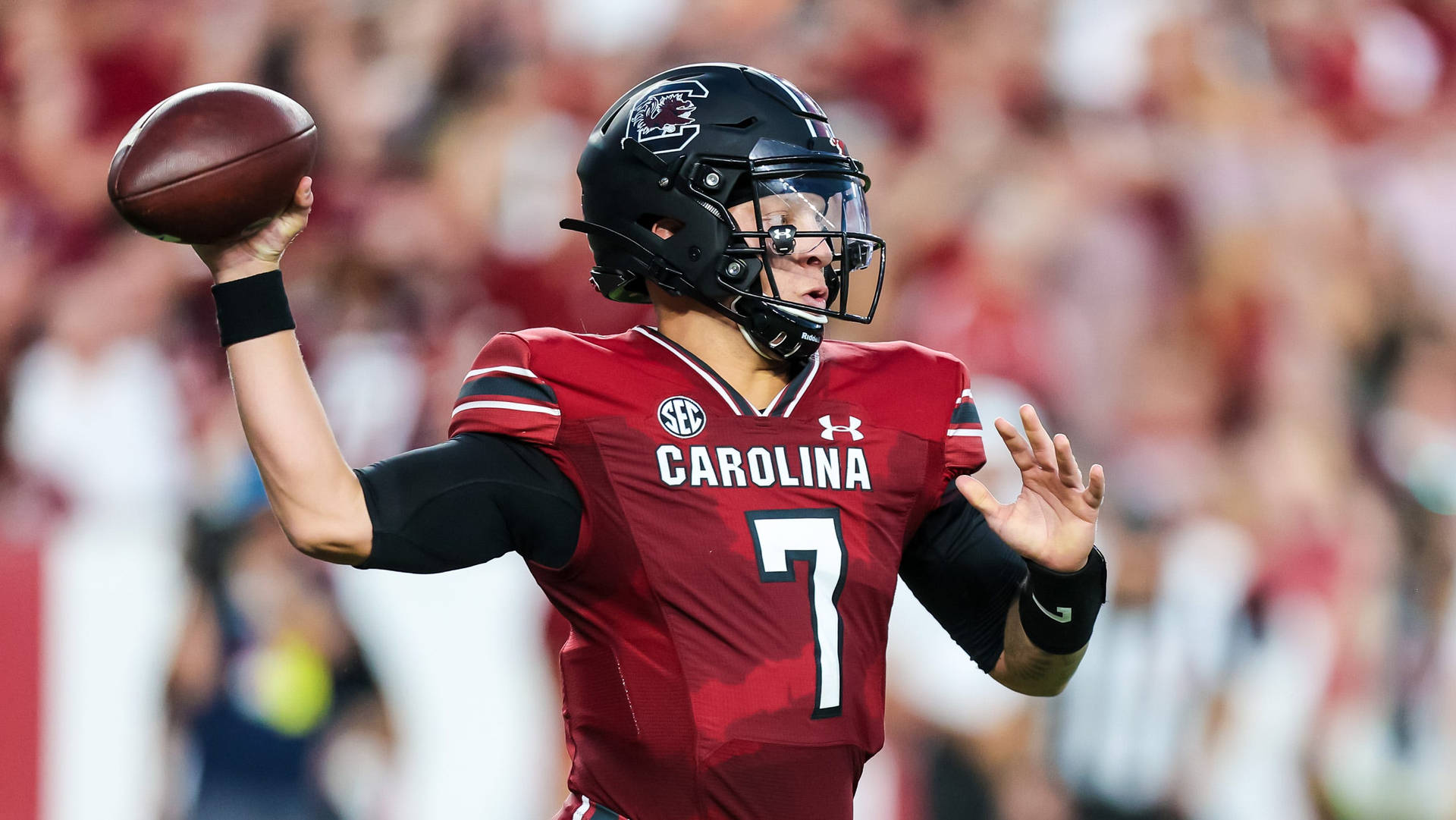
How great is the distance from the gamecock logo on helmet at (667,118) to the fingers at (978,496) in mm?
604

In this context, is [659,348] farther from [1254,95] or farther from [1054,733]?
[1254,95]

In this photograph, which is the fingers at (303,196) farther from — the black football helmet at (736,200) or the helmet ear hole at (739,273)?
the helmet ear hole at (739,273)

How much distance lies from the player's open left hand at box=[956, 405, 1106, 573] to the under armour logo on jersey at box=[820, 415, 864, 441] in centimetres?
15

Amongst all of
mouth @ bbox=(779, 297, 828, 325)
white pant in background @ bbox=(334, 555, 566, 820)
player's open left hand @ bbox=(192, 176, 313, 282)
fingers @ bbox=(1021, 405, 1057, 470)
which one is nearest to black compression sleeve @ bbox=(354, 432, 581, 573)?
player's open left hand @ bbox=(192, 176, 313, 282)

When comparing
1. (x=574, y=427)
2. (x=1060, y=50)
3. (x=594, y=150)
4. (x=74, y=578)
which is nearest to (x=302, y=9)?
(x=74, y=578)

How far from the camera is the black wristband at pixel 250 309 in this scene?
164 cm

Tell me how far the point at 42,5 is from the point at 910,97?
2651mm

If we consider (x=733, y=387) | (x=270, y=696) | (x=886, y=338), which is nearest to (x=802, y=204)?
(x=733, y=387)

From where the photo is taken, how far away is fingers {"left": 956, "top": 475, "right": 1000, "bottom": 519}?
190 cm

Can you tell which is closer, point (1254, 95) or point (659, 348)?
point (659, 348)

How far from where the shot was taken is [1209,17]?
490cm

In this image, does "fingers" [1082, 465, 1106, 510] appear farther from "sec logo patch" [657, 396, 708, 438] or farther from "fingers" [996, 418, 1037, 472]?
"sec logo patch" [657, 396, 708, 438]

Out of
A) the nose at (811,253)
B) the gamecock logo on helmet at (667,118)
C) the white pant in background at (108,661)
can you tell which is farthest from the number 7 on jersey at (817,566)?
the white pant in background at (108,661)

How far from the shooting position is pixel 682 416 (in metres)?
1.96
